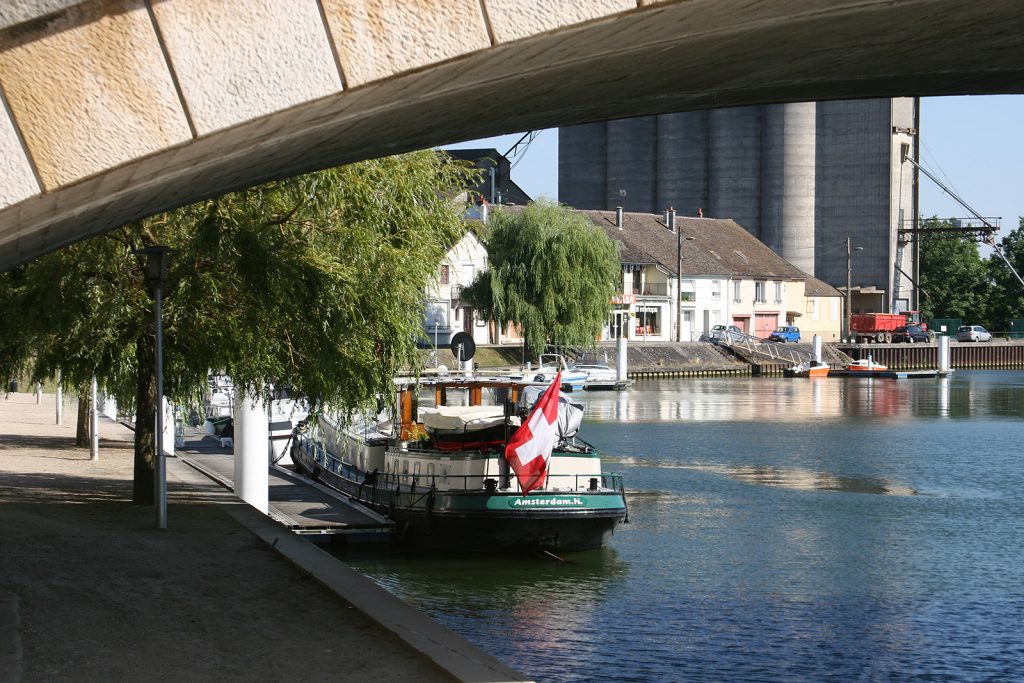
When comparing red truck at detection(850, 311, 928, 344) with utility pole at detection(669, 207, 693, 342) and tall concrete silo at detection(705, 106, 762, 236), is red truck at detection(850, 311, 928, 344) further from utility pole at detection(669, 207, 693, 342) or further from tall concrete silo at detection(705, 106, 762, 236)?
utility pole at detection(669, 207, 693, 342)

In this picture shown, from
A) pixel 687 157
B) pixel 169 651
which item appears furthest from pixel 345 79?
pixel 687 157

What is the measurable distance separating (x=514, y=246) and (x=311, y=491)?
49.6 meters

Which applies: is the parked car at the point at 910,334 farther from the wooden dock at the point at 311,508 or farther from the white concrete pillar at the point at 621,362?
the wooden dock at the point at 311,508

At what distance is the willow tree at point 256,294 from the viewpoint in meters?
16.7

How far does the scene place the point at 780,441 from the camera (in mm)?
45125

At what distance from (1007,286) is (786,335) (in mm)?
43366

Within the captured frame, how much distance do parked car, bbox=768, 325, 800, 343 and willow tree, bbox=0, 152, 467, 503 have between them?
8027 centimetres

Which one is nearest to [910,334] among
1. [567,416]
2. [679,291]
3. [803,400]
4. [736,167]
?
[736,167]

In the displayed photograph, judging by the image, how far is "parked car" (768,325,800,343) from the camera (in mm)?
96938

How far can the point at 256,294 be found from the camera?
1666 cm

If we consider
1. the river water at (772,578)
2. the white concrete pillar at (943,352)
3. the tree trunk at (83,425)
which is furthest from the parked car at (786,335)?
the tree trunk at (83,425)

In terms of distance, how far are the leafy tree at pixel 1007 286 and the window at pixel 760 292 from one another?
39.6 m

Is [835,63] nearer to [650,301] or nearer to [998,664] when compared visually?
[998,664]

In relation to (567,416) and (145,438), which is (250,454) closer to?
(145,438)
